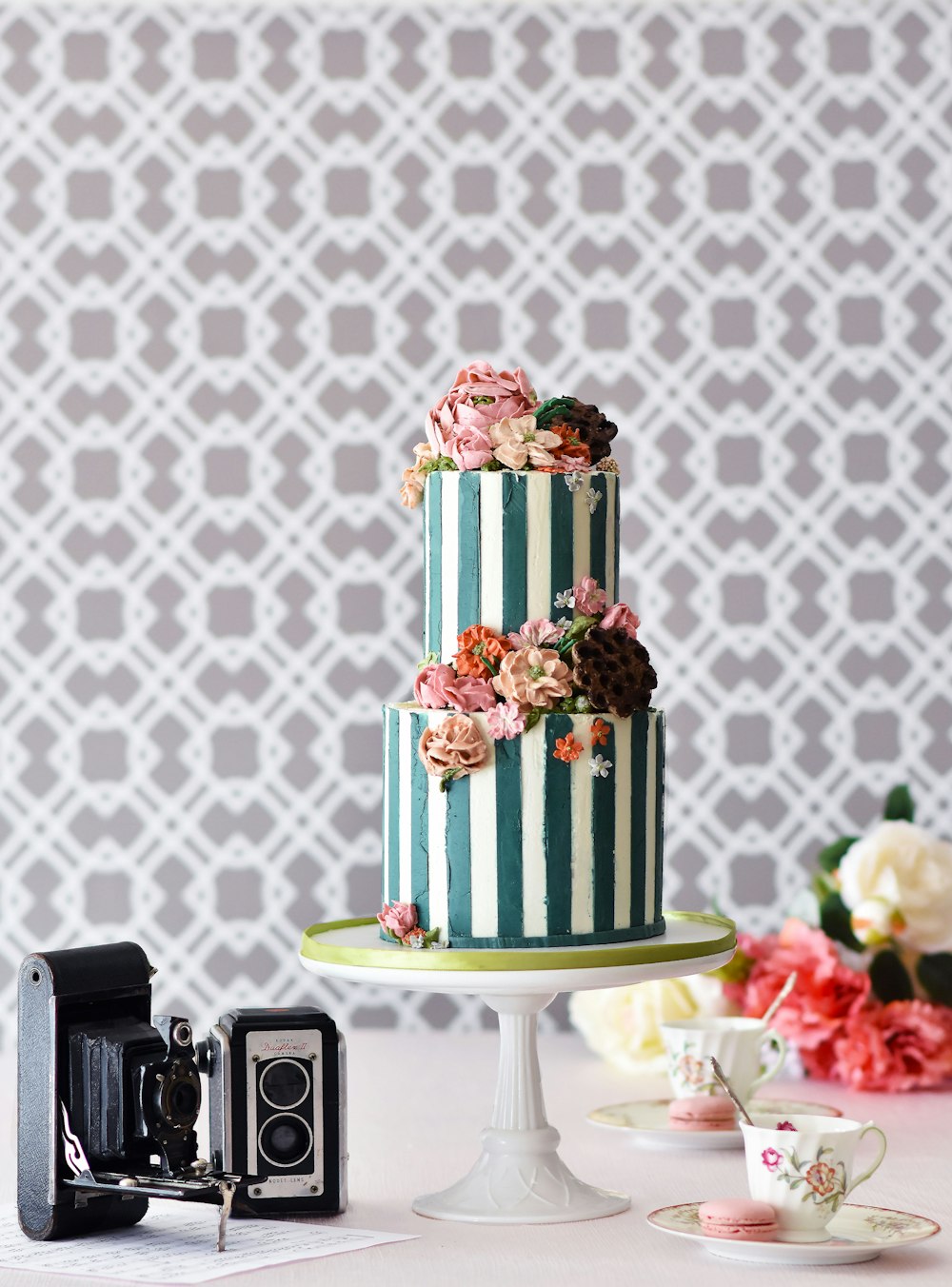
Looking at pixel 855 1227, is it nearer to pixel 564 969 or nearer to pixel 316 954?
pixel 564 969

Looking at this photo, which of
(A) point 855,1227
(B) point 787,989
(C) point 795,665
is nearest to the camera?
(A) point 855,1227

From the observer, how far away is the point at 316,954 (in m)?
1.37

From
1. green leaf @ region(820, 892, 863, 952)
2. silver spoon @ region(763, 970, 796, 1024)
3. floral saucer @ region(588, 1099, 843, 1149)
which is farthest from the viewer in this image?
green leaf @ region(820, 892, 863, 952)

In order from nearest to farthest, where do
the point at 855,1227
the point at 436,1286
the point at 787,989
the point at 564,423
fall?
the point at 436,1286 → the point at 855,1227 → the point at 564,423 → the point at 787,989

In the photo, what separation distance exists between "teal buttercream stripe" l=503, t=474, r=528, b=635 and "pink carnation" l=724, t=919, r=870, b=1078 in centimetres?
81

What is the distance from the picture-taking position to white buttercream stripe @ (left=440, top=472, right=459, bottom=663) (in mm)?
1410

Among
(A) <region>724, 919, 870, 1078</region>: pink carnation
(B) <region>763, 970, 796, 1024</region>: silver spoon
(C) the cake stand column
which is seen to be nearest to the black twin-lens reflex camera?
(C) the cake stand column

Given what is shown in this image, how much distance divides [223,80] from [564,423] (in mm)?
1354

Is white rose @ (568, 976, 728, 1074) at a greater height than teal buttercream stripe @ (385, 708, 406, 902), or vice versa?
teal buttercream stripe @ (385, 708, 406, 902)

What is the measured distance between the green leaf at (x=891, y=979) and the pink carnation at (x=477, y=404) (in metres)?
0.92

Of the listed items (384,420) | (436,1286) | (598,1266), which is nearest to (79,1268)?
(436,1286)

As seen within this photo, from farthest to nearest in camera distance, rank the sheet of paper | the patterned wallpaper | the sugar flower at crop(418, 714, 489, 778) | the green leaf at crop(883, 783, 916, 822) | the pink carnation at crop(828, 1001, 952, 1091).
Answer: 1. the patterned wallpaper
2. the green leaf at crop(883, 783, 916, 822)
3. the pink carnation at crop(828, 1001, 952, 1091)
4. the sugar flower at crop(418, 714, 489, 778)
5. the sheet of paper

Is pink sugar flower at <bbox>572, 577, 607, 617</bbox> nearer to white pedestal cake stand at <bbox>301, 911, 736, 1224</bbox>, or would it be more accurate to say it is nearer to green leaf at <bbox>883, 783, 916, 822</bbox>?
white pedestal cake stand at <bbox>301, 911, 736, 1224</bbox>

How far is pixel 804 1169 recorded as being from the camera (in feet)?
4.16
